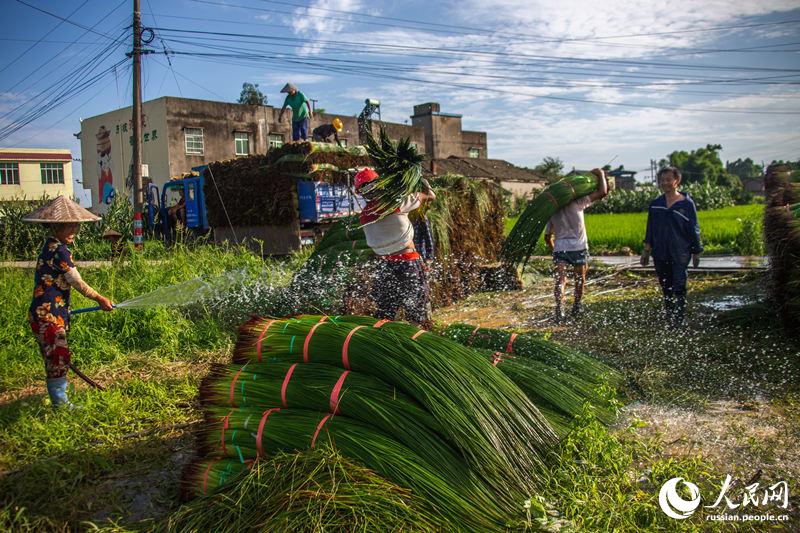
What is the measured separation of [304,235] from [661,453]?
9.22 meters

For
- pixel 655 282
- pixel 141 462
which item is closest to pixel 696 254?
pixel 655 282

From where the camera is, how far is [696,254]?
5.98 meters

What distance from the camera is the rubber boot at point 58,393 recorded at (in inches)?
153

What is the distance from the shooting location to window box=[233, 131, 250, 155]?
29328mm

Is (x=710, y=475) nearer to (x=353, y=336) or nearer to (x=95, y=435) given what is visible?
(x=353, y=336)

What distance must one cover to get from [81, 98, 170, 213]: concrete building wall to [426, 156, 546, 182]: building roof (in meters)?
17.0

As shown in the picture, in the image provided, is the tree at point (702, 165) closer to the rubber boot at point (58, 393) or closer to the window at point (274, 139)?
the window at point (274, 139)

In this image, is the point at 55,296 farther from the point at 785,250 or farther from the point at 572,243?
the point at 785,250

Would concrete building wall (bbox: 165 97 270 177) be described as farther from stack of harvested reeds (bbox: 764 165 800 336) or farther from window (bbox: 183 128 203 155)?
stack of harvested reeds (bbox: 764 165 800 336)

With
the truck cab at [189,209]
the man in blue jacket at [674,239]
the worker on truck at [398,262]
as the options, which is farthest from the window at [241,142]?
the worker on truck at [398,262]

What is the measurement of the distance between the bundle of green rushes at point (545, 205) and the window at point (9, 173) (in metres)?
40.9

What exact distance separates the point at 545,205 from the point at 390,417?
479 cm

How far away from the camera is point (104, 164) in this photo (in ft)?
100

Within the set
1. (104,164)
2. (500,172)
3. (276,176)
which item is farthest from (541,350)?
(500,172)
